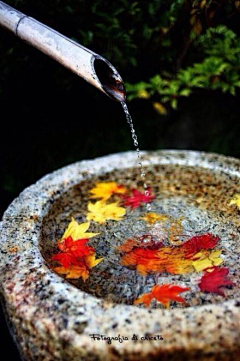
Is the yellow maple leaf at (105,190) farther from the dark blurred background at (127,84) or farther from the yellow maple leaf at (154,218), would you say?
the dark blurred background at (127,84)

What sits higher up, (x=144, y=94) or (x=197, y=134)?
(x=144, y=94)

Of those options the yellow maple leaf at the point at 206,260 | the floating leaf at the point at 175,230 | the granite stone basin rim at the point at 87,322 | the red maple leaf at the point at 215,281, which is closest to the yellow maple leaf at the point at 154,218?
the floating leaf at the point at 175,230

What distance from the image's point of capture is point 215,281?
1822 mm

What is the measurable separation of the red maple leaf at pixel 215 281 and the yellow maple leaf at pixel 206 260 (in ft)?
0.19

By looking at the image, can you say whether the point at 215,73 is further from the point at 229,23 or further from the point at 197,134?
the point at 197,134

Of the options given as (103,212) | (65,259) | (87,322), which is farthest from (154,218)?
(87,322)

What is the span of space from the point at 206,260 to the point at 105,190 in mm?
771

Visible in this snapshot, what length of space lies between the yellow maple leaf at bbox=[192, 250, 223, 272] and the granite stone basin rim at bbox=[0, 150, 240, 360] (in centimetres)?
38

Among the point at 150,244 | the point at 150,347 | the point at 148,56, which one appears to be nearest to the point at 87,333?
the point at 150,347

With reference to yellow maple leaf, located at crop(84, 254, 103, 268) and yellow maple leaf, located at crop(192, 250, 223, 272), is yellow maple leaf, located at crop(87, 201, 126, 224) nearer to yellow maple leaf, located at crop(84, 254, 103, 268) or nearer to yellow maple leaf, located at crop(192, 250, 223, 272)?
yellow maple leaf, located at crop(84, 254, 103, 268)

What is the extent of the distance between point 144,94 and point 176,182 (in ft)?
3.09

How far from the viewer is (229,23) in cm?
278

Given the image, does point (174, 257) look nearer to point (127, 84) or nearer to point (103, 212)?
point (103, 212)

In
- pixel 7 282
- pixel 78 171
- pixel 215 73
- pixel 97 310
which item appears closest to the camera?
pixel 97 310
